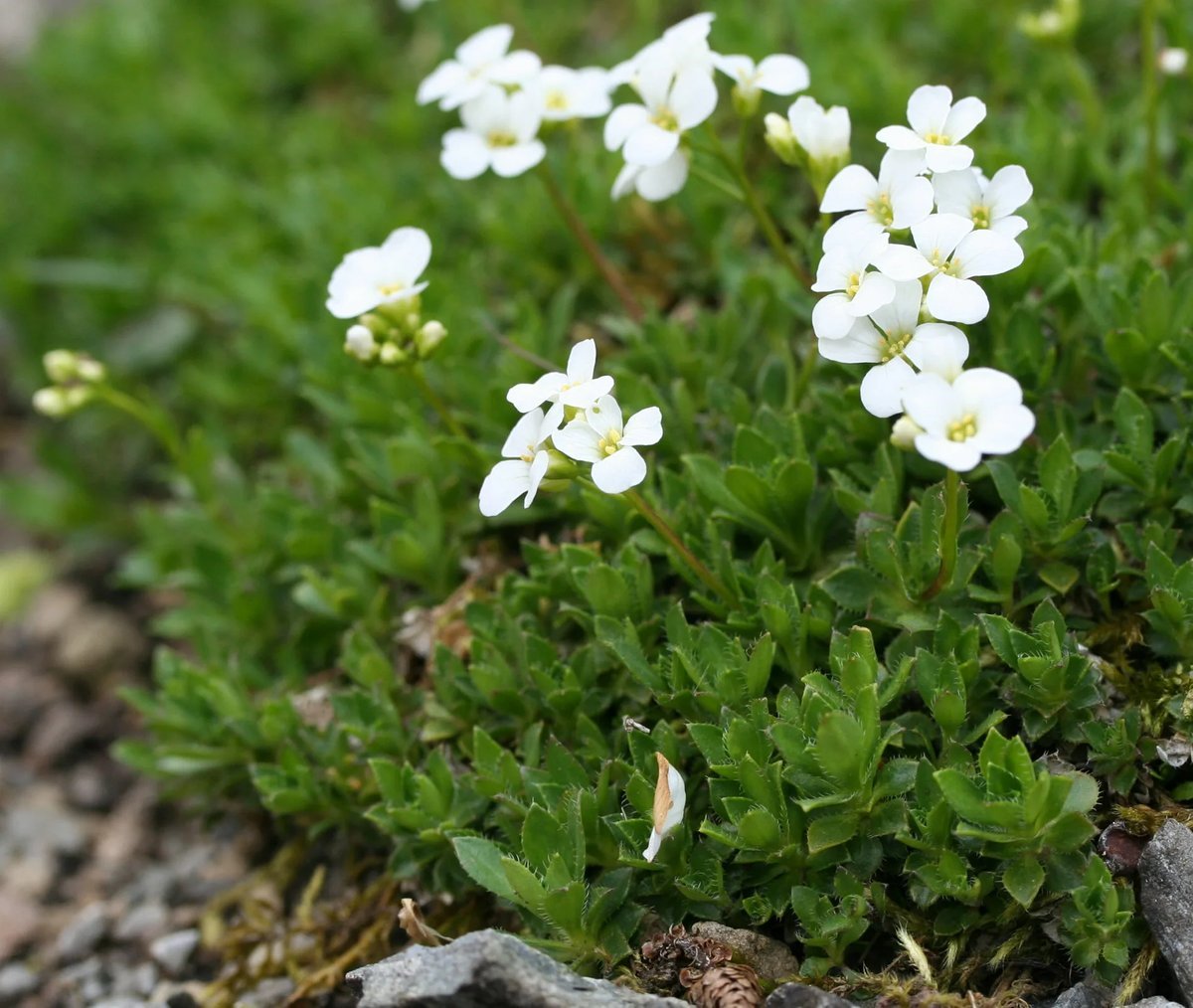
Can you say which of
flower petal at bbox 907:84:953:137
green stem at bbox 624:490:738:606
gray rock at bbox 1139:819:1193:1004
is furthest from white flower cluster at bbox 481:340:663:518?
gray rock at bbox 1139:819:1193:1004

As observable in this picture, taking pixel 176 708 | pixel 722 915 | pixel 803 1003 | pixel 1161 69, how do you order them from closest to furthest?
pixel 803 1003 → pixel 722 915 → pixel 176 708 → pixel 1161 69

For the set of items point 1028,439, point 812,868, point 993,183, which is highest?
point 993,183

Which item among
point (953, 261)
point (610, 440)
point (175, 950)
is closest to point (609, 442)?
point (610, 440)

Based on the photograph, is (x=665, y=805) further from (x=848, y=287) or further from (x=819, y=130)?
(x=819, y=130)

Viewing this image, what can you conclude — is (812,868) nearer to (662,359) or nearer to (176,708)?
(662,359)

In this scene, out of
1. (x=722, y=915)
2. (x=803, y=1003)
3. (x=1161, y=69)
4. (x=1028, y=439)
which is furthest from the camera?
(x=1161, y=69)

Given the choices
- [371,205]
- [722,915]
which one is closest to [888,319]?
[722,915]
